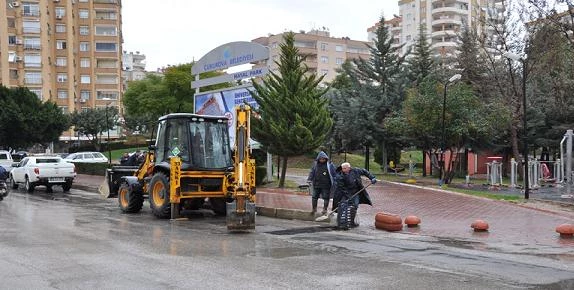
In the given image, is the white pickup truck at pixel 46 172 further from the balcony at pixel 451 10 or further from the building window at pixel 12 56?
the balcony at pixel 451 10

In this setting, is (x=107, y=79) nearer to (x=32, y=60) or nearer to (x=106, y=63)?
(x=106, y=63)

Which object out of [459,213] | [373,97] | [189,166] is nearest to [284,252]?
[189,166]

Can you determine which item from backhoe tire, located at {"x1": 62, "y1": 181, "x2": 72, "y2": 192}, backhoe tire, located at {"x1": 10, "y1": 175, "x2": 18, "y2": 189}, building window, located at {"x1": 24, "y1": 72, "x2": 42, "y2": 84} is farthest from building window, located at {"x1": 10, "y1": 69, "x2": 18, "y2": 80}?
backhoe tire, located at {"x1": 62, "y1": 181, "x2": 72, "y2": 192}

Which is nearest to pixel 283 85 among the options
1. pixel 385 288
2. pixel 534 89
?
pixel 385 288

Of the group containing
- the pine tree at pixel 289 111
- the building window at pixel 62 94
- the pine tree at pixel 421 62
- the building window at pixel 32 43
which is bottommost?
the pine tree at pixel 289 111

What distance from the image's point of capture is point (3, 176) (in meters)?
20.7

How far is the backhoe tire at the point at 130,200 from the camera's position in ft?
54.7

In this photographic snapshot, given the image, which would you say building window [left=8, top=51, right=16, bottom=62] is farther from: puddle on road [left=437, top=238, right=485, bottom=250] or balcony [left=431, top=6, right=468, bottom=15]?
puddle on road [left=437, top=238, right=485, bottom=250]

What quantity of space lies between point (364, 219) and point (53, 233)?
7.28m

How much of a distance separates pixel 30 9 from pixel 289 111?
2824 inches

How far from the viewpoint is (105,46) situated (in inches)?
3622

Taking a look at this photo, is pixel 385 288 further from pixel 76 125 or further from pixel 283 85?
pixel 76 125

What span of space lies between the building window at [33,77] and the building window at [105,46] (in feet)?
40.0

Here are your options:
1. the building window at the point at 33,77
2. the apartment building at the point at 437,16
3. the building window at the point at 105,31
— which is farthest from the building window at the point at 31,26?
the apartment building at the point at 437,16
